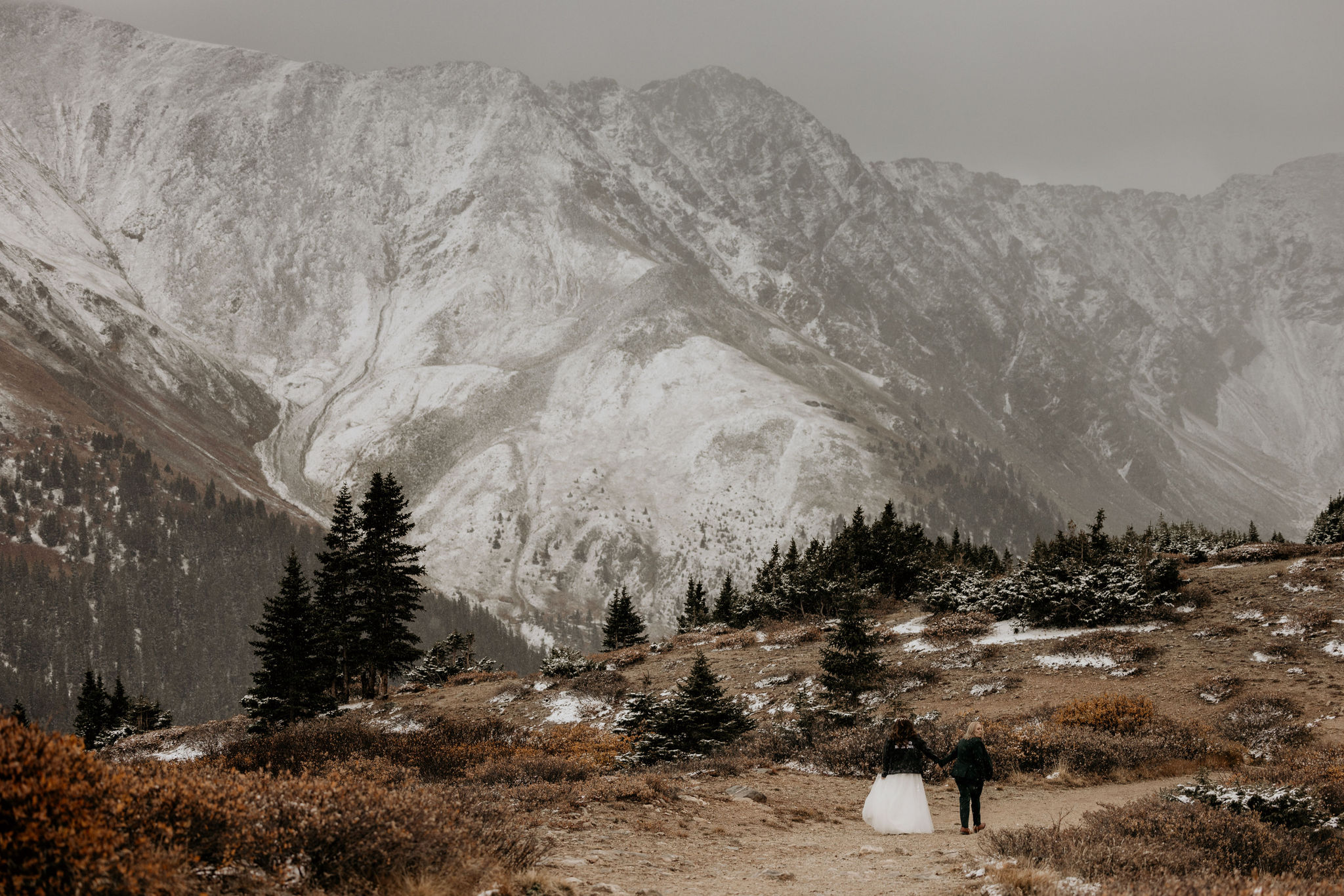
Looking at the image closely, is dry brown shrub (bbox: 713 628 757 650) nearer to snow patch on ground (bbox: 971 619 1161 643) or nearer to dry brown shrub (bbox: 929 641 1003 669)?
dry brown shrub (bbox: 929 641 1003 669)

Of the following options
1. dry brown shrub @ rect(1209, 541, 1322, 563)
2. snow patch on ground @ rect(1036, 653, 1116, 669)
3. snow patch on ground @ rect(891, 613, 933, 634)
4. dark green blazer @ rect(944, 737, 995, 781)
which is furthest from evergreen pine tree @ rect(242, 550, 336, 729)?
dry brown shrub @ rect(1209, 541, 1322, 563)

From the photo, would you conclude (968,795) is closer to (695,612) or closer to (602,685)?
(602,685)

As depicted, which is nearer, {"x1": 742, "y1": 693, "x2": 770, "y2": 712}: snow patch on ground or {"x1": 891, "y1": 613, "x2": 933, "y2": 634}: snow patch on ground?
{"x1": 742, "y1": 693, "x2": 770, "y2": 712}: snow patch on ground

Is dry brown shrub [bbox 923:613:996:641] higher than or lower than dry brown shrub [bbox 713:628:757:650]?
higher

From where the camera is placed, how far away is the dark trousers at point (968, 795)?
1322 cm

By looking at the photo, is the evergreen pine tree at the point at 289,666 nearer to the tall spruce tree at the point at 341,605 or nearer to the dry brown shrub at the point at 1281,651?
the tall spruce tree at the point at 341,605

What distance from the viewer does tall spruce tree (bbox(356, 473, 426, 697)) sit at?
44250 mm

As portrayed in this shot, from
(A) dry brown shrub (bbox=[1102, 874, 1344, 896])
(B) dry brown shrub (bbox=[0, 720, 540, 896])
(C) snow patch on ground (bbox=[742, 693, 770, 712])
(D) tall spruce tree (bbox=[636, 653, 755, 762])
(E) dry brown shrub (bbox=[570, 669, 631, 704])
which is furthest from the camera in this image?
(E) dry brown shrub (bbox=[570, 669, 631, 704])

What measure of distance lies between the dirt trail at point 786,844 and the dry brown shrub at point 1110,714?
11.2 ft

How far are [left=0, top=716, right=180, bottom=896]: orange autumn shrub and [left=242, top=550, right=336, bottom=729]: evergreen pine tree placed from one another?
34312 mm

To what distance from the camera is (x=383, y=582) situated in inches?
1747

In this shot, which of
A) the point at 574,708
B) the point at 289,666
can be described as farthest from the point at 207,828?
the point at 289,666

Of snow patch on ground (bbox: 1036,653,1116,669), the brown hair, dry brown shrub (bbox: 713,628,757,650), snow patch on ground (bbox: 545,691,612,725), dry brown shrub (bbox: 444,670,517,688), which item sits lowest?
dry brown shrub (bbox: 444,670,517,688)

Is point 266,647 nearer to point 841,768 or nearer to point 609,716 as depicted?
point 609,716
